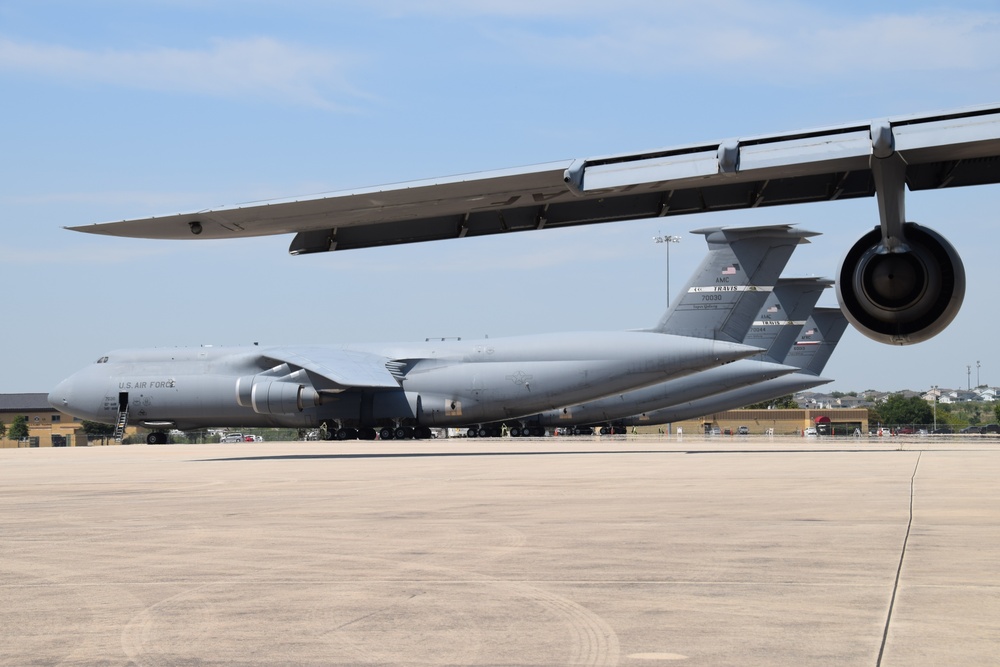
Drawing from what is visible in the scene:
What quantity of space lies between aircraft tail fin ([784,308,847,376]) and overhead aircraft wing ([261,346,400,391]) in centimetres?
1728

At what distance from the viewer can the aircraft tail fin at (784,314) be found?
1662 inches

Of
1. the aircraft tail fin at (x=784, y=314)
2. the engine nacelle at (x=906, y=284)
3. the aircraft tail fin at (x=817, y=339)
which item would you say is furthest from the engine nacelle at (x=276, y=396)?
the engine nacelle at (x=906, y=284)

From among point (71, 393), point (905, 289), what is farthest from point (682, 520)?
point (71, 393)

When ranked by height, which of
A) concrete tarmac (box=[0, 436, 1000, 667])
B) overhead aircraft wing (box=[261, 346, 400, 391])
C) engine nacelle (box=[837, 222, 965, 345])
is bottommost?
concrete tarmac (box=[0, 436, 1000, 667])

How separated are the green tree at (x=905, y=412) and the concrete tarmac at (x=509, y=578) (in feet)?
433

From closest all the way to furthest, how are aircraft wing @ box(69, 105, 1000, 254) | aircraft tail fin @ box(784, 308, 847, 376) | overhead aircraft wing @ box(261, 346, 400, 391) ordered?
aircraft wing @ box(69, 105, 1000, 254), overhead aircraft wing @ box(261, 346, 400, 391), aircraft tail fin @ box(784, 308, 847, 376)

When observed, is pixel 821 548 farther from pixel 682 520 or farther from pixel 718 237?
pixel 718 237

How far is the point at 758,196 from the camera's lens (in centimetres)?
1003

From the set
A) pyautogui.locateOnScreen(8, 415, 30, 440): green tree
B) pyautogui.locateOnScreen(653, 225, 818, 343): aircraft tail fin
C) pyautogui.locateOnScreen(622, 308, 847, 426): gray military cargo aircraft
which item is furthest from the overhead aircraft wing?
pyautogui.locateOnScreen(8, 415, 30, 440): green tree

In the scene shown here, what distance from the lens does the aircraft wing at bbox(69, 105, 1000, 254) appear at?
25.8ft

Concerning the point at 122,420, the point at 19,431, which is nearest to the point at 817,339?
the point at 122,420

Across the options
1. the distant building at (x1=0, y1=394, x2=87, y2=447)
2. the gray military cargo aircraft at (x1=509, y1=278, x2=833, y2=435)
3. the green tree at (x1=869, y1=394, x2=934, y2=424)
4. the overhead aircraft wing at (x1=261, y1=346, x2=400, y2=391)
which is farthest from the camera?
the green tree at (x1=869, y1=394, x2=934, y2=424)

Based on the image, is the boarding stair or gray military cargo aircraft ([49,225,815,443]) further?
the boarding stair

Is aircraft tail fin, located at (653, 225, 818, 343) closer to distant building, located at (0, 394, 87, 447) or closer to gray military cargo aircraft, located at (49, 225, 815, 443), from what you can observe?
gray military cargo aircraft, located at (49, 225, 815, 443)
